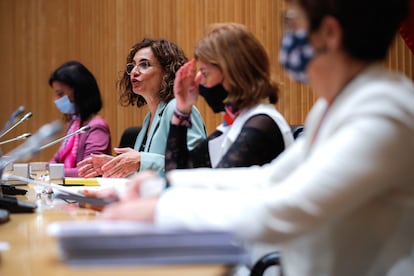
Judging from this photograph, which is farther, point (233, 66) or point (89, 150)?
point (89, 150)

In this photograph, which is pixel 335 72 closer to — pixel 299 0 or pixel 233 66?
pixel 299 0

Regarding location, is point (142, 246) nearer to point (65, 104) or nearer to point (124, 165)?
point (124, 165)

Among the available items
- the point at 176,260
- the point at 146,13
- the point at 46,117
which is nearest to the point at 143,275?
the point at 176,260

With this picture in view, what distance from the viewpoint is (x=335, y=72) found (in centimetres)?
113

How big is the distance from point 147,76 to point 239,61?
143 centimetres

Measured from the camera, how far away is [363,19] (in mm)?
1062

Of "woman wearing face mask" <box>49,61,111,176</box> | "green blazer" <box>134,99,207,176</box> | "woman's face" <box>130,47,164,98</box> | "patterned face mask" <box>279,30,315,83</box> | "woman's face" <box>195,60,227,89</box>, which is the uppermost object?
"patterned face mask" <box>279,30,315,83</box>

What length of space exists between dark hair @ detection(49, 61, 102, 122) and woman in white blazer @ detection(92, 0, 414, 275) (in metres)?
3.61

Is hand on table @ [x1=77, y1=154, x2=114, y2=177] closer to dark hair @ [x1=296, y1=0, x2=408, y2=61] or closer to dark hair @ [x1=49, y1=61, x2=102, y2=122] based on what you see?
dark hair @ [x1=49, y1=61, x2=102, y2=122]

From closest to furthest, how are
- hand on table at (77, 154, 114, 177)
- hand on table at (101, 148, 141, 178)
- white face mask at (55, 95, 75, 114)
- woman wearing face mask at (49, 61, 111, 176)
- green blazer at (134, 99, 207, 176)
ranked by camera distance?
green blazer at (134, 99, 207, 176) → hand on table at (101, 148, 141, 178) → hand on table at (77, 154, 114, 177) → woman wearing face mask at (49, 61, 111, 176) → white face mask at (55, 95, 75, 114)

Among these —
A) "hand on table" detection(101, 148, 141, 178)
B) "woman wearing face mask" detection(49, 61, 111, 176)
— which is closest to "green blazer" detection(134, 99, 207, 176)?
"hand on table" detection(101, 148, 141, 178)

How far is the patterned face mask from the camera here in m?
1.13

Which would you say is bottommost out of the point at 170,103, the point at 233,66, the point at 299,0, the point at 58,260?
the point at 170,103

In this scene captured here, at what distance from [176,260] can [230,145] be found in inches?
37.6
